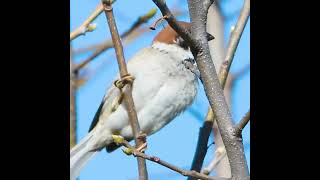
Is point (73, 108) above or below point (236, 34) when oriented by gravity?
below

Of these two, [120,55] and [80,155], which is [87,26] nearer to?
[120,55]

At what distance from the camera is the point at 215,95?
120cm

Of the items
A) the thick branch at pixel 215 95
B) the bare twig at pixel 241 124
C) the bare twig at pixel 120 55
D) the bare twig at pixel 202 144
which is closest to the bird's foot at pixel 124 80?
the bare twig at pixel 120 55

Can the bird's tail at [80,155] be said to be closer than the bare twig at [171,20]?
No

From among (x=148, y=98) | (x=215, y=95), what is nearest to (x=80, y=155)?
(x=148, y=98)

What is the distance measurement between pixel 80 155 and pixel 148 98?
38 centimetres

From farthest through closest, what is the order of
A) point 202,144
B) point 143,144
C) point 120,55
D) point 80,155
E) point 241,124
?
point 80,155
point 202,144
point 143,144
point 120,55
point 241,124

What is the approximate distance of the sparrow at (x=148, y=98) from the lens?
8.37 feet

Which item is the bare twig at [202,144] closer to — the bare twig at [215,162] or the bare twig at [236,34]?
the bare twig at [215,162]
